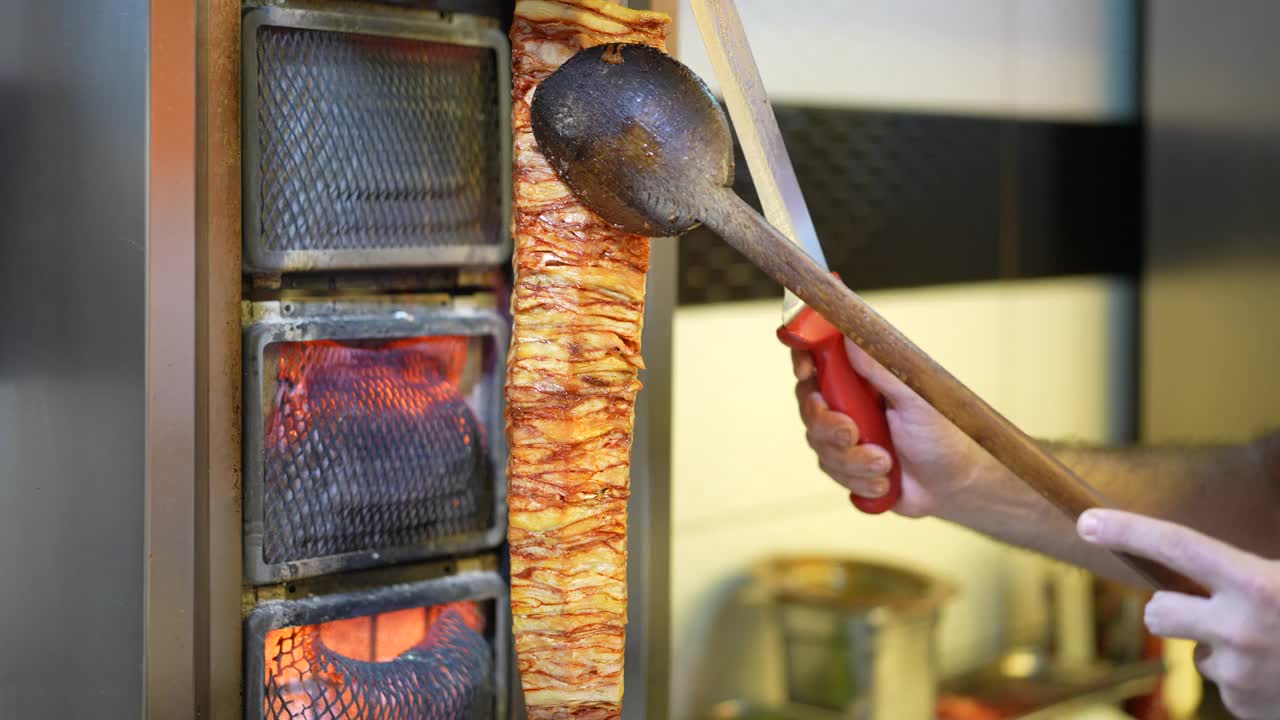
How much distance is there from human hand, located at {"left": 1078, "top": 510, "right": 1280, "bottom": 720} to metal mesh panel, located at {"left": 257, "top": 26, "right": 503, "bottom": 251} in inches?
21.1

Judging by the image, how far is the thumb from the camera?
1.23 meters

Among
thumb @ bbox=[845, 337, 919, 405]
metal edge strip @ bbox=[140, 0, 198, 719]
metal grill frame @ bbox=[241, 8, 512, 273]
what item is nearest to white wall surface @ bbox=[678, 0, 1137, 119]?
thumb @ bbox=[845, 337, 919, 405]

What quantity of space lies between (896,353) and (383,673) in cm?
48

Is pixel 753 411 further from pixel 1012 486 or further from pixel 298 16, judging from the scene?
pixel 298 16

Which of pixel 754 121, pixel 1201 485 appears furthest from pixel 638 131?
pixel 1201 485

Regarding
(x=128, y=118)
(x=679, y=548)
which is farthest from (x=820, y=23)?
(x=128, y=118)

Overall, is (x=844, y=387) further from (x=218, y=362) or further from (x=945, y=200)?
(x=945, y=200)

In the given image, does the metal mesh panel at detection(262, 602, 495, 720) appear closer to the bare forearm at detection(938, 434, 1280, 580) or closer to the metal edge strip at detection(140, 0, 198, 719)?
the metal edge strip at detection(140, 0, 198, 719)

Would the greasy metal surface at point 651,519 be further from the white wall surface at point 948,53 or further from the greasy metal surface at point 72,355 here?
the white wall surface at point 948,53

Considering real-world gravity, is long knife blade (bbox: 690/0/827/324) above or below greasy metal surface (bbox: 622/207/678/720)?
above

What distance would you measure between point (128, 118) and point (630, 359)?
1.30ft

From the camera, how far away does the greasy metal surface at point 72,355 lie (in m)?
0.89

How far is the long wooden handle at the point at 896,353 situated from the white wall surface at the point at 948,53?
1.25 metres

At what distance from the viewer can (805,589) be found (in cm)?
232
